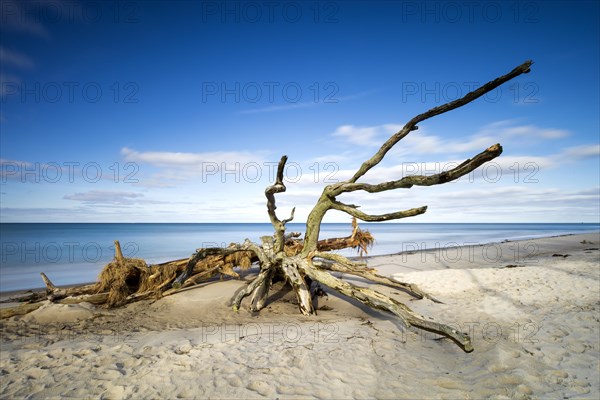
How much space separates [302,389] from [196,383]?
1110 millimetres

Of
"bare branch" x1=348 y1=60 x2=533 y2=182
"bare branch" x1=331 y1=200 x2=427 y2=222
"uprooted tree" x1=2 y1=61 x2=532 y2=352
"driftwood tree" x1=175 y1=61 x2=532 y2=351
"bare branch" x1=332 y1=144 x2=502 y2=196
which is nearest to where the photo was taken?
"bare branch" x1=332 y1=144 x2=502 y2=196

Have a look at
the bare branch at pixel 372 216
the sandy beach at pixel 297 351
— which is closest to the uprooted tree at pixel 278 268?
the bare branch at pixel 372 216

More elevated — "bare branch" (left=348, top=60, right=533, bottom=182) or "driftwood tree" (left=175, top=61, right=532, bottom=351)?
"bare branch" (left=348, top=60, right=533, bottom=182)

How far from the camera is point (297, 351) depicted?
4211 mm

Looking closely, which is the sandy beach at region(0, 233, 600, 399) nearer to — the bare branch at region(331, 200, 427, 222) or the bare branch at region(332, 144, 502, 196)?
the bare branch at region(331, 200, 427, 222)

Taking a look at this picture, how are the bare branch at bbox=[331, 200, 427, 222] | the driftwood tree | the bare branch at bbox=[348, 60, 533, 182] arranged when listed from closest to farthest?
the bare branch at bbox=[348, 60, 533, 182] < the driftwood tree < the bare branch at bbox=[331, 200, 427, 222]

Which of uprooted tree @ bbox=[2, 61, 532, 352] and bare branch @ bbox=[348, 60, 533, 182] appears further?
uprooted tree @ bbox=[2, 61, 532, 352]

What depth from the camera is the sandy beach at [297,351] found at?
3.40 meters

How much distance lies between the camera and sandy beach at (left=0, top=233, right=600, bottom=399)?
3404 millimetres

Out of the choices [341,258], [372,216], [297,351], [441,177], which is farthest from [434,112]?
[297,351]

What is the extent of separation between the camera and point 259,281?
6.73m

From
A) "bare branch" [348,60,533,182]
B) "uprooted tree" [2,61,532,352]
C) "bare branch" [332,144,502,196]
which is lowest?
"uprooted tree" [2,61,532,352]

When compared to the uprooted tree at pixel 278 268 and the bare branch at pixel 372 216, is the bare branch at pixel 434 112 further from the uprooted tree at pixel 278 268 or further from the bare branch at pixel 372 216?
the bare branch at pixel 372 216

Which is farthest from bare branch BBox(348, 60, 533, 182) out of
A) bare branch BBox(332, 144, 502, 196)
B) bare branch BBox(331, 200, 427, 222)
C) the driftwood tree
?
bare branch BBox(331, 200, 427, 222)
